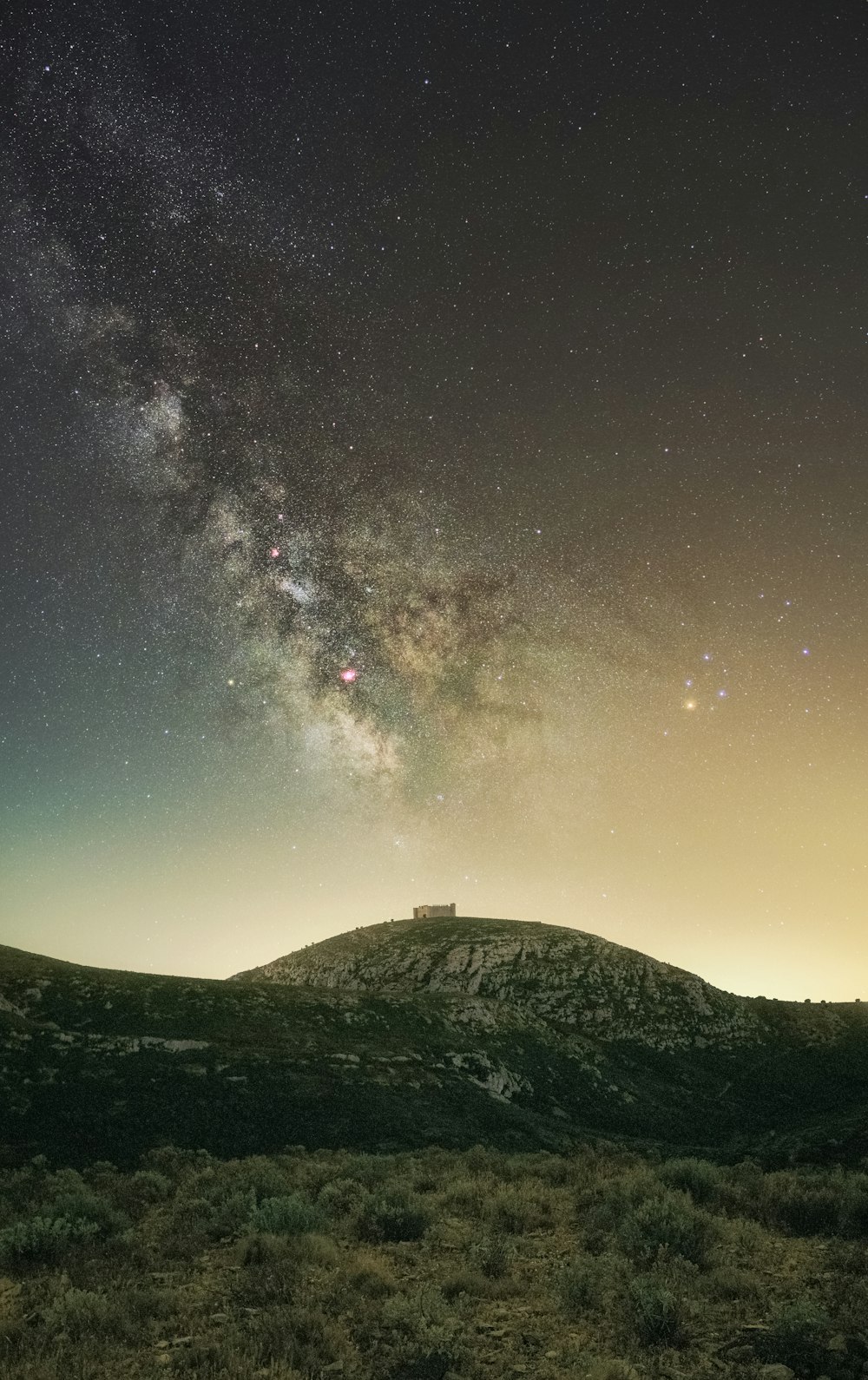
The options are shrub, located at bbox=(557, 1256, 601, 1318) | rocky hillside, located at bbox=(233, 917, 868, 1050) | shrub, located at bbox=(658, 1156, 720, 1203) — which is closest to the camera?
shrub, located at bbox=(557, 1256, 601, 1318)

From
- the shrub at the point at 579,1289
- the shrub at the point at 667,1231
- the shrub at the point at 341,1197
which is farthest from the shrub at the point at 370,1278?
the shrub at the point at 667,1231

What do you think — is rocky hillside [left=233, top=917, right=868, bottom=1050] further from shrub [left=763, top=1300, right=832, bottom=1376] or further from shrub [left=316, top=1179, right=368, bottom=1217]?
shrub [left=763, top=1300, right=832, bottom=1376]

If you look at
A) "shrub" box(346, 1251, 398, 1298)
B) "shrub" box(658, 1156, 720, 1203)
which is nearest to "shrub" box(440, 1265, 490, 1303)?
"shrub" box(346, 1251, 398, 1298)

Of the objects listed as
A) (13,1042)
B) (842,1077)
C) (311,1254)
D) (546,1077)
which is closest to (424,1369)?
(311,1254)

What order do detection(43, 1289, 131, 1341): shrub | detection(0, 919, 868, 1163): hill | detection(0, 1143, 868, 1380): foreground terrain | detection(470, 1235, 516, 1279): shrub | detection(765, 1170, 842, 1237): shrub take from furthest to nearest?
detection(0, 919, 868, 1163): hill → detection(765, 1170, 842, 1237): shrub → detection(470, 1235, 516, 1279): shrub → detection(43, 1289, 131, 1341): shrub → detection(0, 1143, 868, 1380): foreground terrain

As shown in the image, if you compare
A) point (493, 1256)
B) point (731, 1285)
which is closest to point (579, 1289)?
point (493, 1256)

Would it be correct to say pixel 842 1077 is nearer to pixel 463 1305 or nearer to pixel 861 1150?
pixel 861 1150

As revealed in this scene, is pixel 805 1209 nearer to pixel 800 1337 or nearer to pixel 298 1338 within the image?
pixel 800 1337
